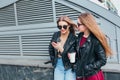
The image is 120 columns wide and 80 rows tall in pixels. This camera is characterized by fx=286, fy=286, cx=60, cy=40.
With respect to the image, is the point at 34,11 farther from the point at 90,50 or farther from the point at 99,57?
the point at 99,57

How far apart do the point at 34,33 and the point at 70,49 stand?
6.46ft

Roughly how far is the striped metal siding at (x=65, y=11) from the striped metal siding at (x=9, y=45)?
4.10ft

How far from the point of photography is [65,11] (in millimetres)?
5695

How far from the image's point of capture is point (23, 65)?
19.5 feet

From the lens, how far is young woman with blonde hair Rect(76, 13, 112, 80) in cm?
370

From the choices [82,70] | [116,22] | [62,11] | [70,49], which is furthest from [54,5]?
[82,70]

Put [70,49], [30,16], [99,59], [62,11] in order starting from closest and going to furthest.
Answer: [99,59], [70,49], [62,11], [30,16]

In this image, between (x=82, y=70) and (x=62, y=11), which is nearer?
(x=82, y=70)

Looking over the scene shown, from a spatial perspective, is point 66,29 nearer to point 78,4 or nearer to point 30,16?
point 78,4

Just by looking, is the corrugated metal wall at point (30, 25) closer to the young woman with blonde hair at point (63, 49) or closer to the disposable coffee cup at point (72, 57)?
the young woman with blonde hair at point (63, 49)

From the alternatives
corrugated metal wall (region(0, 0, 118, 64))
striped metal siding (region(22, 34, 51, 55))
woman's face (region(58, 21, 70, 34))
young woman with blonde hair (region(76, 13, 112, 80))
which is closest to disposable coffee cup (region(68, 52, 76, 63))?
young woman with blonde hair (region(76, 13, 112, 80))

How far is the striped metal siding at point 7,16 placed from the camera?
640cm

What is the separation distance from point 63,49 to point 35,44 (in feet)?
6.59

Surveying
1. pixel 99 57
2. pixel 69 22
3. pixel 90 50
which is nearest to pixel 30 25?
pixel 69 22
